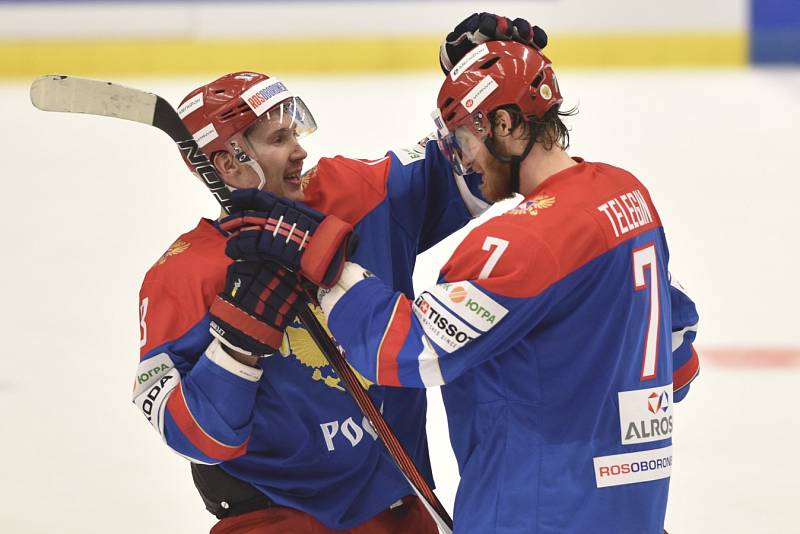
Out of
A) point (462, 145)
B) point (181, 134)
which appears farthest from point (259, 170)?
point (462, 145)

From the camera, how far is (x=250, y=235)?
194 cm

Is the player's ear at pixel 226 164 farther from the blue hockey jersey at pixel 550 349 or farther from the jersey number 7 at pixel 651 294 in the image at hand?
the jersey number 7 at pixel 651 294

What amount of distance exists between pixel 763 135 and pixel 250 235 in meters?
6.67

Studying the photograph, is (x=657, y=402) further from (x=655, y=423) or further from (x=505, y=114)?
(x=505, y=114)

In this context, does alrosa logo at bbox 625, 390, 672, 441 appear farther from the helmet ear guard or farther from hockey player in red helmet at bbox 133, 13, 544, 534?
hockey player in red helmet at bbox 133, 13, 544, 534

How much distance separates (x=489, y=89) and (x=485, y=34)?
0.77 feet

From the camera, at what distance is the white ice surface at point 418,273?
350 centimetres

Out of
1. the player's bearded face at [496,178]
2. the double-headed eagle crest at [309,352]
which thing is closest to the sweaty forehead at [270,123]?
the double-headed eagle crest at [309,352]

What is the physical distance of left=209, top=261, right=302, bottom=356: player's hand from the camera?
1.98 m

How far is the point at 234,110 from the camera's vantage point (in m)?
2.31

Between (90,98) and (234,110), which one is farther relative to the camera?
(234,110)

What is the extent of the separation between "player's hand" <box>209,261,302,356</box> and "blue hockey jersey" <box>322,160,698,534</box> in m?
0.08

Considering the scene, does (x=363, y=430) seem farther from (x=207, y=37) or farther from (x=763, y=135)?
(x=207, y=37)

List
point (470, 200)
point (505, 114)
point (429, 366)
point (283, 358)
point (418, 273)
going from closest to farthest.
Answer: point (429, 366) → point (505, 114) → point (283, 358) → point (470, 200) → point (418, 273)
